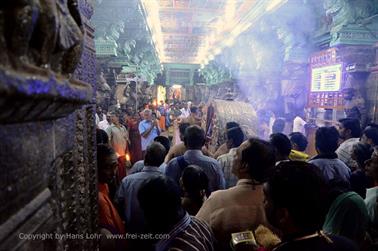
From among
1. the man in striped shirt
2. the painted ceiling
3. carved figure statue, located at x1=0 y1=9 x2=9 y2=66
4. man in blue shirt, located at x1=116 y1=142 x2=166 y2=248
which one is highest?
the painted ceiling

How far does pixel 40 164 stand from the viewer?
807 millimetres

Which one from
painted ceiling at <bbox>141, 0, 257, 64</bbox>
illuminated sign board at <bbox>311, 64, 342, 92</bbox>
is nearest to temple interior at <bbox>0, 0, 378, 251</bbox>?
illuminated sign board at <bbox>311, 64, 342, 92</bbox>

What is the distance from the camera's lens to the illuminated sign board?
7.59 m

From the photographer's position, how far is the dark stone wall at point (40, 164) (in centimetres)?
60

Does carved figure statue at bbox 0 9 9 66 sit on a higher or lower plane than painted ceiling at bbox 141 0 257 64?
lower

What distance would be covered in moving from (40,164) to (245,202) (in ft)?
5.32

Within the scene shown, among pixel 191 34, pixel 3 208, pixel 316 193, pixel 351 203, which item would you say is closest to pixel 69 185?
pixel 3 208

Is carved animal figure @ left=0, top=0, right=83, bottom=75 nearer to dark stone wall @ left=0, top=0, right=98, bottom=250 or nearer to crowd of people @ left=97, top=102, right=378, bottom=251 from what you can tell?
dark stone wall @ left=0, top=0, right=98, bottom=250

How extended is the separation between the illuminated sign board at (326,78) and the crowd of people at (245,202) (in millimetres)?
4394

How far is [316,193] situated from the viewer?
4.88ft

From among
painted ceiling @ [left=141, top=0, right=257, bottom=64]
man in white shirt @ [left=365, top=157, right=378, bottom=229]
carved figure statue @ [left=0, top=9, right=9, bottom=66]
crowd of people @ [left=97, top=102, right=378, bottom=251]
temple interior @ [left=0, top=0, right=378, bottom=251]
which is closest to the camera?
carved figure statue @ [left=0, top=9, right=9, bottom=66]

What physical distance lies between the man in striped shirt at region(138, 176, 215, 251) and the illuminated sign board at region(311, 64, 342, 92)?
6.89m

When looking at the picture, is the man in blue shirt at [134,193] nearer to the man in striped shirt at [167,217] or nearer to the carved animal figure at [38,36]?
the man in striped shirt at [167,217]

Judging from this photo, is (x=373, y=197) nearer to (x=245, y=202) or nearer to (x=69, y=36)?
(x=245, y=202)
